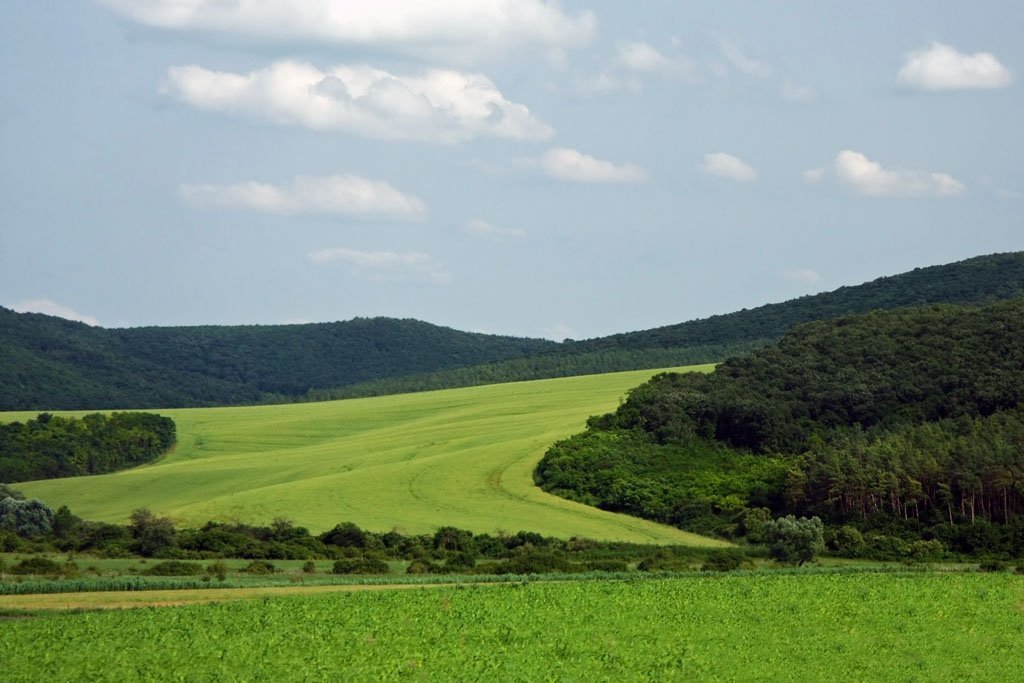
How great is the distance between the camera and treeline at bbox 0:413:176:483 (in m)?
129

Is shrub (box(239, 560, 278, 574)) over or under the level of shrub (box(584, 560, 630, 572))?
over

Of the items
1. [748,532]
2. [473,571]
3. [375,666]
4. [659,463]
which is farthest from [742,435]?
[375,666]

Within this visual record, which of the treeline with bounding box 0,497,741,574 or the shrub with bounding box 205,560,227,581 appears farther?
the treeline with bounding box 0,497,741,574

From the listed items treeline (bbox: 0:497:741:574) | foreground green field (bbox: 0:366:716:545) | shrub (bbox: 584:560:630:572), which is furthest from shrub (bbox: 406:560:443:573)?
foreground green field (bbox: 0:366:716:545)

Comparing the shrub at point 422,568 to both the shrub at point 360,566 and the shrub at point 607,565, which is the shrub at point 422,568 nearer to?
the shrub at point 360,566

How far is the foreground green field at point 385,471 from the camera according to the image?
285 ft

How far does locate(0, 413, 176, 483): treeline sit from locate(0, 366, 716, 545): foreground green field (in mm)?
2970

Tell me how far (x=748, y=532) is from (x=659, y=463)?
1638cm

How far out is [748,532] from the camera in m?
82.9

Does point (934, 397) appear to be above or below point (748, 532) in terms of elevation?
above

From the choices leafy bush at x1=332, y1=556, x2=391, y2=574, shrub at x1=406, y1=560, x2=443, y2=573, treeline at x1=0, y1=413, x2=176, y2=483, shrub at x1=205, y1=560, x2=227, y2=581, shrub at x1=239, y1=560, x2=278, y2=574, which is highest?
treeline at x1=0, y1=413, x2=176, y2=483

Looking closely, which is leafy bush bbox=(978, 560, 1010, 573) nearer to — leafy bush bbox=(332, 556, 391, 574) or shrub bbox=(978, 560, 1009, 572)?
shrub bbox=(978, 560, 1009, 572)

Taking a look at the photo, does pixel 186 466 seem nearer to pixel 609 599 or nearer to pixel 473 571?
pixel 473 571

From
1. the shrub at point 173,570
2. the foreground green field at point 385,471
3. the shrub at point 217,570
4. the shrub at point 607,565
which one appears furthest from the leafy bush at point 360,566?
the foreground green field at point 385,471
